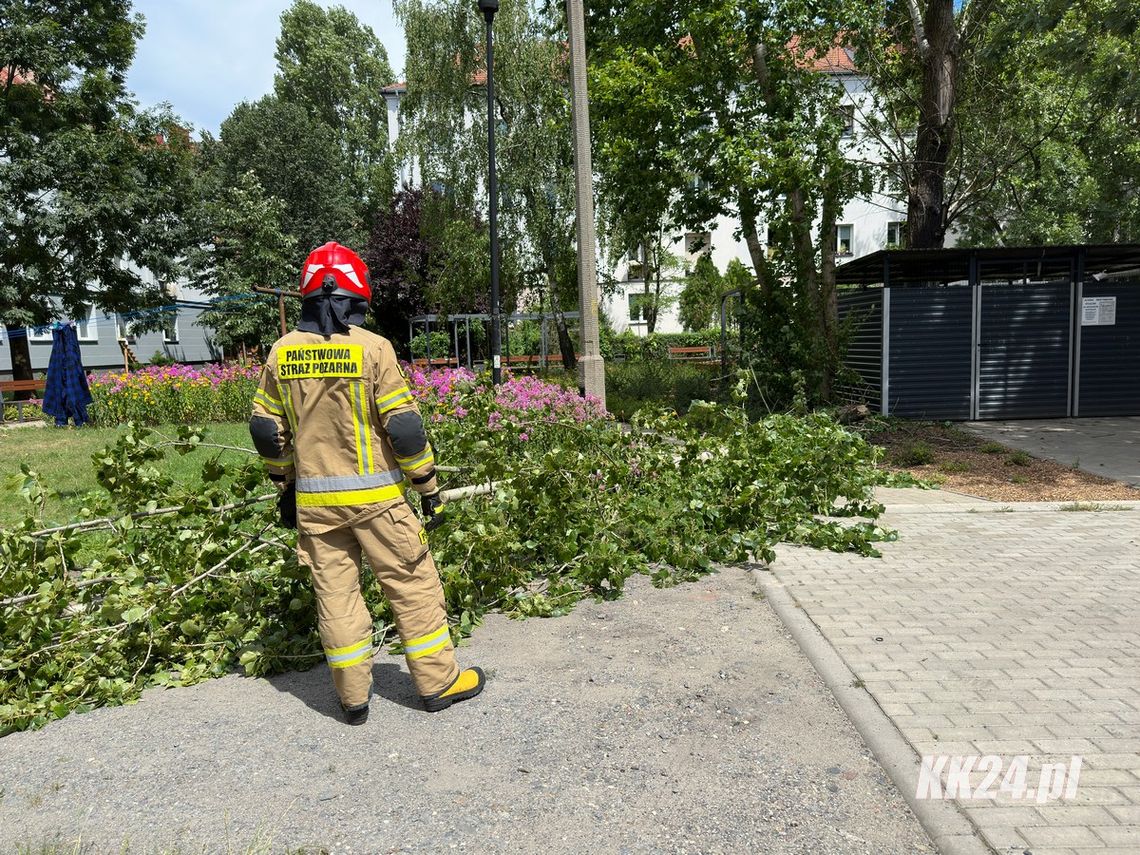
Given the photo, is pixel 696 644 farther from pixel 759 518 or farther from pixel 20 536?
pixel 20 536

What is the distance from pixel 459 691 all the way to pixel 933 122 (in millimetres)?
14449

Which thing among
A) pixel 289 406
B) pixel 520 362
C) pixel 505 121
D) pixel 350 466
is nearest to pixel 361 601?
pixel 350 466

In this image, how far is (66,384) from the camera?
1513 cm

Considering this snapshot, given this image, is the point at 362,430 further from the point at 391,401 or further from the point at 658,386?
the point at 658,386

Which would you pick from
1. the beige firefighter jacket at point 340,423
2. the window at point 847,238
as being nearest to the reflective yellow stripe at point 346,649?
the beige firefighter jacket at point 340,423

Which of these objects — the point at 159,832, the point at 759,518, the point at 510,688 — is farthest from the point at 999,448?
the point at 159,832

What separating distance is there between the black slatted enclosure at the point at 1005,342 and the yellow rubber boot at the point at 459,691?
11.6 metres

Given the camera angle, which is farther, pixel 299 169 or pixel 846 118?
pixel 299 169

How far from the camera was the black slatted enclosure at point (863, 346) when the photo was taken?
46.4ft

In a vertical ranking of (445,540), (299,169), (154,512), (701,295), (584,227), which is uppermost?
(299,169)

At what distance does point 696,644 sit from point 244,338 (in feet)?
112

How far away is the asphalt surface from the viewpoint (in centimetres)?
280

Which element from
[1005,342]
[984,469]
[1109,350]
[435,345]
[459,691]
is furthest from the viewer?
[435,345]

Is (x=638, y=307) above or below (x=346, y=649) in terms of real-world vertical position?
above
